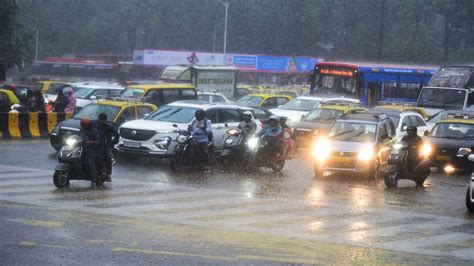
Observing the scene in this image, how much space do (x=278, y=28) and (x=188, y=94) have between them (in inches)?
2705

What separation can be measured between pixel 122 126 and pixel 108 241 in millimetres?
11584

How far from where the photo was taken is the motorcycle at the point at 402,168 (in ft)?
70.9

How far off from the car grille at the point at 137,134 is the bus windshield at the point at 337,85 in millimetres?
23055

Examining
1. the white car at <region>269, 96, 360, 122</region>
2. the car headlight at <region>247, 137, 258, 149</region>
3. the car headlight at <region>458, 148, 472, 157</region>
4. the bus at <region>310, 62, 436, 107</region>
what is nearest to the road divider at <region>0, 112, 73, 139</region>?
the white car at <region>269, 96, 360, 122</region>

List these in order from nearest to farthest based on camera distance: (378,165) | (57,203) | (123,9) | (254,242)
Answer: (254,242)
(57,203)
(378,165)
(123,9)

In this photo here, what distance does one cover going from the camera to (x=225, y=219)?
51.5 ft

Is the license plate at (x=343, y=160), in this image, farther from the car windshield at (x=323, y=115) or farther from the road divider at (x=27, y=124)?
the road divider at (x=27, y=124)

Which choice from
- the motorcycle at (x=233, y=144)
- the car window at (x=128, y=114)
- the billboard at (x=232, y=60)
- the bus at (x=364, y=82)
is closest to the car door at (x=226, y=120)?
the motorcycle at (x=233, y=144)

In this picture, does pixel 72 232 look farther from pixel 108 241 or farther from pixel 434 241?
pixel 434 241

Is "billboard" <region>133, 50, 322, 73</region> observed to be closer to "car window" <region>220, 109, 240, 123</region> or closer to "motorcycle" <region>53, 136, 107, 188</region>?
"car window" <region>220, 109, 240, 123</region>

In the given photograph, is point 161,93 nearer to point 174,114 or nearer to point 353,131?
point 174,114

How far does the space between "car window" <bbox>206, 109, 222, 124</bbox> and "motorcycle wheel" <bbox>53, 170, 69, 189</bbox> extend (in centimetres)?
739

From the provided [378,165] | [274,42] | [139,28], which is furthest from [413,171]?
[139,28]

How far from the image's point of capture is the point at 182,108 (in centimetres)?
2550
